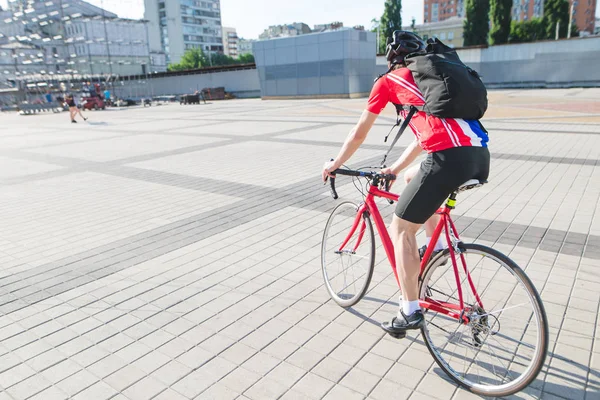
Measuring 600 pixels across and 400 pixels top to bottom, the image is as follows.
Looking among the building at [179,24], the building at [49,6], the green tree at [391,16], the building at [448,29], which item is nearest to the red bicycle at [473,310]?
the green tree at [391,16]

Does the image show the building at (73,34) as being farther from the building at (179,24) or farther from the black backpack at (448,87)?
the black backpack at (448,87)

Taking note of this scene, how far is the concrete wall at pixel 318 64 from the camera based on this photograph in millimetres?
34250

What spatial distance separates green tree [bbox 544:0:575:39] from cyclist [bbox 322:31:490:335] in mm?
65275

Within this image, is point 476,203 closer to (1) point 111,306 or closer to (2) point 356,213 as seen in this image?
(2) point 356,213

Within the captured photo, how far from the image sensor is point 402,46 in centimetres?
272

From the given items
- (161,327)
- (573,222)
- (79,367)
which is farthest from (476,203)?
(79,367)

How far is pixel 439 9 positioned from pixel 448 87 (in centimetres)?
16543

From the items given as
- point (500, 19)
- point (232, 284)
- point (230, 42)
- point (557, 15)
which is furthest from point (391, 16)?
point (230, 42)

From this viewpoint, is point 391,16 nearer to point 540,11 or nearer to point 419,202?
point 419,202

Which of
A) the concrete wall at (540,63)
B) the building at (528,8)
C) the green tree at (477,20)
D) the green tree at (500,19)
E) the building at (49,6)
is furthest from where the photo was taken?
the building at (528,8)

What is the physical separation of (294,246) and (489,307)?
2284 millimetres

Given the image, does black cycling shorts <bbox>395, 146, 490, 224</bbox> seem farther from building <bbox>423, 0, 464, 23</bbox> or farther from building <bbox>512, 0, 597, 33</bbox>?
building <bbox>423, 0, 464, 23</bbox>

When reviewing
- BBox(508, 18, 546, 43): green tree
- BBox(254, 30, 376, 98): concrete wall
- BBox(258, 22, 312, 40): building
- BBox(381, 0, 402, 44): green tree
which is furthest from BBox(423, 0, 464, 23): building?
BBox(254, 30, 376, 98): concrete wall

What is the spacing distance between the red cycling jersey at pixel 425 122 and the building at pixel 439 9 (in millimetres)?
160271
